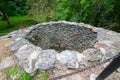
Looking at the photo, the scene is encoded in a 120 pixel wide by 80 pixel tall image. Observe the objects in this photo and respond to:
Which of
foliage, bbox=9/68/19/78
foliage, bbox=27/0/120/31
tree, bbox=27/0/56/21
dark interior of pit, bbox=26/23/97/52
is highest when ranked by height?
foliage, bbox=9/68/19/78

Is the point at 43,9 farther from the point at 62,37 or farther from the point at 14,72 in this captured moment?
the point at 14,72

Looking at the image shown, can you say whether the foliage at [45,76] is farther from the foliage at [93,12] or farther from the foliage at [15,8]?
the foliage at [15,8]

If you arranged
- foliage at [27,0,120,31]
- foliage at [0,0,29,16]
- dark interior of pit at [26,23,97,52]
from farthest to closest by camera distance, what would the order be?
foliage at [0,0,29,16]
foliage at [27,0,120,31]
dark interior of pit at [26,23,97,52]

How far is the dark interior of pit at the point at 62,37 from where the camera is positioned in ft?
14.5

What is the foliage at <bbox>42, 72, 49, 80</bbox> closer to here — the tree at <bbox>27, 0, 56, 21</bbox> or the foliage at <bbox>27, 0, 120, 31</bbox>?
the foliage at <bbox>27, 0, 120, 31</bbox>

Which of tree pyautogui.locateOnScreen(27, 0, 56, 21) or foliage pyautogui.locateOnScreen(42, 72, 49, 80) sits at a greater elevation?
foliage pyautogui.locateOnScreen(42, 72, 49, 80)

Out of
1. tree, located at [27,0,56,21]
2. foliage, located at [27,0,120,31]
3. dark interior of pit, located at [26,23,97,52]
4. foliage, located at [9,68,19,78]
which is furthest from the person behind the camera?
tree, located at [27,0,56,21]

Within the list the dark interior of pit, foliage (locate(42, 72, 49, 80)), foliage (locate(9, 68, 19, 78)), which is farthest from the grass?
foliage (locate(42, 72, 49, 80))

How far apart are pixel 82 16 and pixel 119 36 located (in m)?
2.22

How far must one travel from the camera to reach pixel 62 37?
15.4 ft

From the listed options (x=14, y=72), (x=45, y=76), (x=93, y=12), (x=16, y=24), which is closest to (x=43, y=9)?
(x=93, y=12)

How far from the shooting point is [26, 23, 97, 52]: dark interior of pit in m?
4.41

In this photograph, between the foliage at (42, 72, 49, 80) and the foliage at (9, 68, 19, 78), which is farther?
the foliage at (9, 68, 19, 78)

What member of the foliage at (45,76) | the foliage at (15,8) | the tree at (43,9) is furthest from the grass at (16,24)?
the foliage at (45,76)
